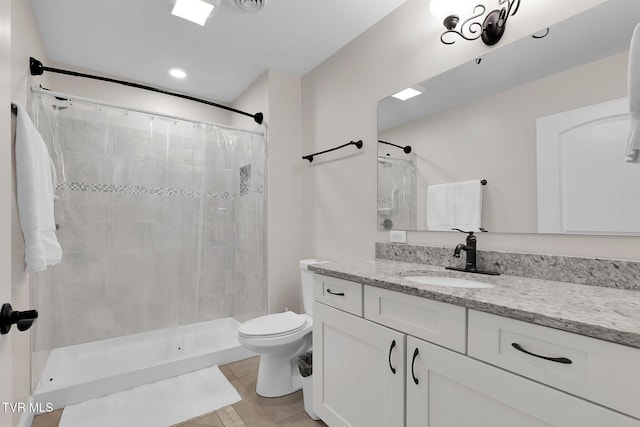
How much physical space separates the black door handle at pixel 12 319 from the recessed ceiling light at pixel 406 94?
6.12 ft

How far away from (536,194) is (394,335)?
858 mm

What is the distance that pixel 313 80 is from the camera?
2621 millimetres

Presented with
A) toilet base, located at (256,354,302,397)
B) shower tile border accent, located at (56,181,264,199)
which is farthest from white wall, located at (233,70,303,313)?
toilet base, located at (256,354,302,397)

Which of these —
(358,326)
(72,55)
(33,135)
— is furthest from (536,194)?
(72,55)

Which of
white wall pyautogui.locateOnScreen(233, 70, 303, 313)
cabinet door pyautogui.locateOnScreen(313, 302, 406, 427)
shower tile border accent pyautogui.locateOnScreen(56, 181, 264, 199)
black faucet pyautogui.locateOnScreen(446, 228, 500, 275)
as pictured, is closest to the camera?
cabinet door pyautogui.locateOnScreen(313, 302, 406, 427)

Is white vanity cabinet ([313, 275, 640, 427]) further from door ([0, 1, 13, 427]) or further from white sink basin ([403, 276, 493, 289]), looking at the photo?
door ([0, 1, 13, 427])

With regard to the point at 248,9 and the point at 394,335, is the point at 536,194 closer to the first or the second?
the point at 394,335

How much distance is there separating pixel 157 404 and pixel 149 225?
1333 mm

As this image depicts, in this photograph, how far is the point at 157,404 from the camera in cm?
183

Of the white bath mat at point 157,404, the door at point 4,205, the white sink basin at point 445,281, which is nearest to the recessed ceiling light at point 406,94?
the white sink basin at point 445,281

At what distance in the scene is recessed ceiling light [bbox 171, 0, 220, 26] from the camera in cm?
178

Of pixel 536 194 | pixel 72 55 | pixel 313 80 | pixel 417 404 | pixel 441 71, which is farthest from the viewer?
pixel 313 80

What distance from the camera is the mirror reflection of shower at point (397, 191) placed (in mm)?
1790

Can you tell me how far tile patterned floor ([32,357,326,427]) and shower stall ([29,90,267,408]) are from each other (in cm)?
38
